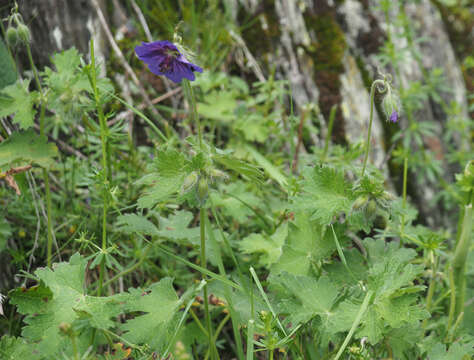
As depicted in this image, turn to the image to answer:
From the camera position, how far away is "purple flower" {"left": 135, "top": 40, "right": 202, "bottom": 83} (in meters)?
1.57

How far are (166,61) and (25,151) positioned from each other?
2.44ft

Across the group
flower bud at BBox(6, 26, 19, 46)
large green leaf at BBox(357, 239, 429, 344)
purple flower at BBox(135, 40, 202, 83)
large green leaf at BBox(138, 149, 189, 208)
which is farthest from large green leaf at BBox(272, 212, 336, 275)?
flower bud at BBox(6, 26, 19, 46)

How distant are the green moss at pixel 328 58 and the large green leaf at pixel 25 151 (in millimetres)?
1920

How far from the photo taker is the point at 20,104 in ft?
6.17

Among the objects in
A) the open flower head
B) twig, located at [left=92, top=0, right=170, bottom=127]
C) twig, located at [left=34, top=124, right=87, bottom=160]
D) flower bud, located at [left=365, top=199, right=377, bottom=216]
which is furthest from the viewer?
twig, located at [left=92, top=0, right=170, bottom=127]

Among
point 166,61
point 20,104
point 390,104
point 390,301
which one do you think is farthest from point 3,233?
point 390,104

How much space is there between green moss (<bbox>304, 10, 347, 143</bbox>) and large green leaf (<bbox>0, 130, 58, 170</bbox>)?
1920mm

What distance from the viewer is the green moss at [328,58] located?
10.4 ft

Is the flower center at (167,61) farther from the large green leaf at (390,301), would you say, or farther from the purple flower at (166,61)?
the large green leaf at (390,301)

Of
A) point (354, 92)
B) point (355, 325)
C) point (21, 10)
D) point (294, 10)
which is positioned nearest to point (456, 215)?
point (354, 92)

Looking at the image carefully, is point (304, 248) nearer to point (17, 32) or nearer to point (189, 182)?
point (189, 182)

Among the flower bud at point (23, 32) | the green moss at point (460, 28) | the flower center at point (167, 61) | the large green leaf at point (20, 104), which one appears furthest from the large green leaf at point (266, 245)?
the green moss at point (460, 28)

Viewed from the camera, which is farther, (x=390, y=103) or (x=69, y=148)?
(x=69, y=148)

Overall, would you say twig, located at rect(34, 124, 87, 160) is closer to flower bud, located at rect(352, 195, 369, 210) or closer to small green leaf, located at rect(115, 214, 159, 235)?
small green leaf, located at rect(115, 214, 159, 235)
